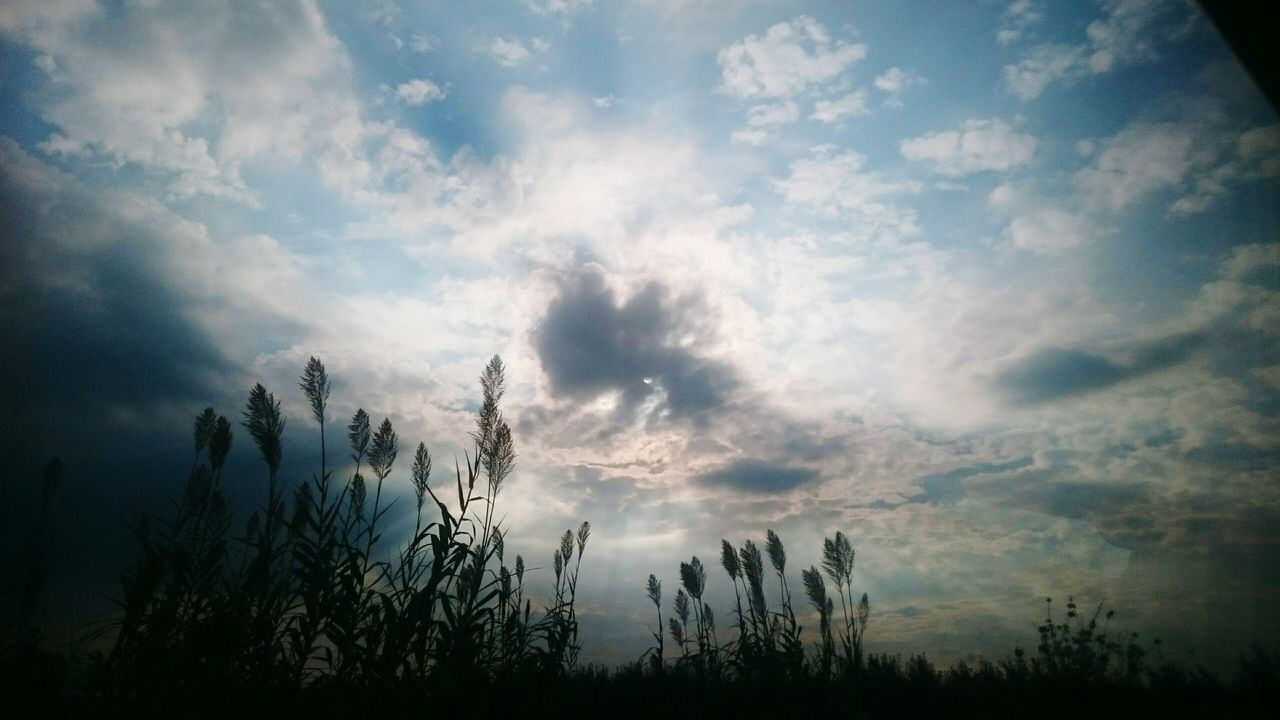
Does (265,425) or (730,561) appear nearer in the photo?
(265,425)

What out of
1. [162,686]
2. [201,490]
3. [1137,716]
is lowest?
[1137,716]

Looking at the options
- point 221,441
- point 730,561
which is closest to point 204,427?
point 221,441

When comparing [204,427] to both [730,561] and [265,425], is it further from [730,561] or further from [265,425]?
[730,561]

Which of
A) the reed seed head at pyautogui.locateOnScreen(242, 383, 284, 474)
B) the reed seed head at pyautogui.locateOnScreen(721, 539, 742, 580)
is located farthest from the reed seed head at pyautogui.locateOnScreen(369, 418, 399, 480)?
the reed seed head at pyautogui.locateOnScreen(721, 539, 742, 580)

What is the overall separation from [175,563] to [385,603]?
148cm

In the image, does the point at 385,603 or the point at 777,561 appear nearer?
the point at 385,603

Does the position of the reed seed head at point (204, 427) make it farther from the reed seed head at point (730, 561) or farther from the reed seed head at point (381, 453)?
the reed seed head at point (730, 561)

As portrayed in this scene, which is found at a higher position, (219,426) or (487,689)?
(219,426)

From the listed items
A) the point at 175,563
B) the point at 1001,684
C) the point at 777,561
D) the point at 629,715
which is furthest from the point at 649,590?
the point at 175,563

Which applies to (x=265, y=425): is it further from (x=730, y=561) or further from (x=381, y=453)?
(x=730, y=561)

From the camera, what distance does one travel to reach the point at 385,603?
9.67ft

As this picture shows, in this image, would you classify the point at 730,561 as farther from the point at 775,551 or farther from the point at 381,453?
the point at 381,453

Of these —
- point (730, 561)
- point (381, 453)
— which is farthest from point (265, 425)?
point (730, 561)

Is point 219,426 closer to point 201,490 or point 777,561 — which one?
point 201,490
